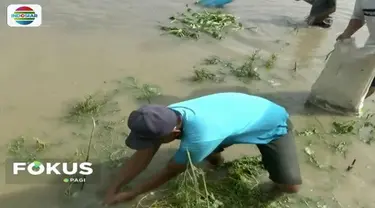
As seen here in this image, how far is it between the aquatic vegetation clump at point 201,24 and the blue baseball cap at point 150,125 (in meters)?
3.07

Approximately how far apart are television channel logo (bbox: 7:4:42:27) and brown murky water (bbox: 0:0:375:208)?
0.10 metres

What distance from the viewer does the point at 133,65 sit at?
16.2 ft

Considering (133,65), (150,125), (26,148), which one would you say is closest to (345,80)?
(133,65)

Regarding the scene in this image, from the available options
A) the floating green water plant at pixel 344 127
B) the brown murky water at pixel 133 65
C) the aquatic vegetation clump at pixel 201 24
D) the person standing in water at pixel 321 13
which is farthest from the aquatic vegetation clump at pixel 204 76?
the person standing in water at pixel 321 13


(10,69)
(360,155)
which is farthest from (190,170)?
(10,69)

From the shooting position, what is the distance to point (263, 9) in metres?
6.55

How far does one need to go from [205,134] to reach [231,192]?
760 mm

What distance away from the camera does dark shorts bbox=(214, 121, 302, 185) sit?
324 centimetres

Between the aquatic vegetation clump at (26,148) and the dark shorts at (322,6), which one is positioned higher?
the dark shorts at (322,6)

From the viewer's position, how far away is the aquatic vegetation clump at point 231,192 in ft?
9.92

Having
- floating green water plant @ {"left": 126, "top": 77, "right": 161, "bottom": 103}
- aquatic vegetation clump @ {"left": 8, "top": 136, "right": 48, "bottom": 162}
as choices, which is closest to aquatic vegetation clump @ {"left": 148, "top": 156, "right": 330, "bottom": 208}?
aquatic vegetation clump @ {"left": 8, "top": 136, "right": 48, "bottom": 162}

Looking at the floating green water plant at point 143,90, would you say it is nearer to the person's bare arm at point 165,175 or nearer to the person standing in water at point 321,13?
the person's bare arm at point 165,175

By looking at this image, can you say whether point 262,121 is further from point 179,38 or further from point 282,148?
point 179,38

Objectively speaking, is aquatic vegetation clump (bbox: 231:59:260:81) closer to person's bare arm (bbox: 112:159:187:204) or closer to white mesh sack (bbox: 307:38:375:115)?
white mesh sack (bbox: 307:38:375:115)
